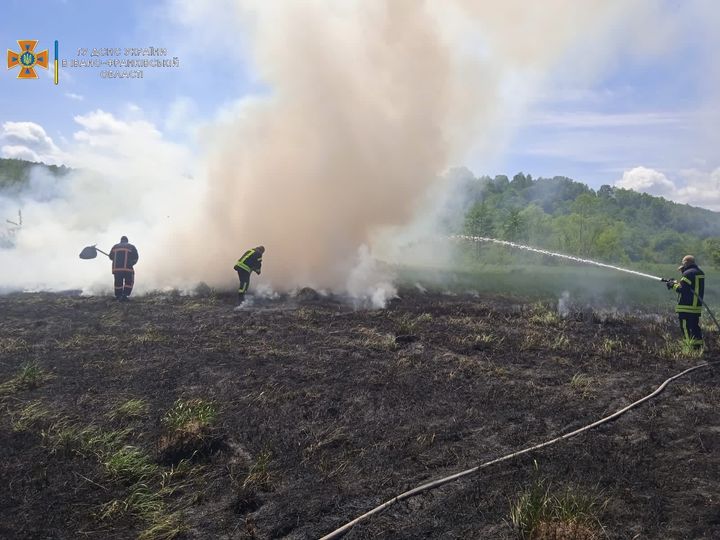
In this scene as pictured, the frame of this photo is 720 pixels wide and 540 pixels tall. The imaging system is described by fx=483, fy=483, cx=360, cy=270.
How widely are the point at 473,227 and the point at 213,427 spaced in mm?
45222

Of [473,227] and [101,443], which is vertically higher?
[473,227]

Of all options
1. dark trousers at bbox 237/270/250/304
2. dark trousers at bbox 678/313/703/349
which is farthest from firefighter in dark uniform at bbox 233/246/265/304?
dark trousers at bbox 678/313/703/349

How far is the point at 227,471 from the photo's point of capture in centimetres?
490

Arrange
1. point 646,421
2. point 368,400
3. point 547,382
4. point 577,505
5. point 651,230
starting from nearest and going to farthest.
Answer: point 577,505 < point 646,421 < point 368,400 < point 547,382 < point 651,230

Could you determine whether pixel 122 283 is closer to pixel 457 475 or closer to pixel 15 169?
pixel 457 475

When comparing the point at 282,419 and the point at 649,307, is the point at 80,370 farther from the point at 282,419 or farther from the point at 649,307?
the point at 649,307

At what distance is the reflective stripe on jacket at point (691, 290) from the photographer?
950cm

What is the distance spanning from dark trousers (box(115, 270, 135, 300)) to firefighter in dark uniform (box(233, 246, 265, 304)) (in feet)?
11.0

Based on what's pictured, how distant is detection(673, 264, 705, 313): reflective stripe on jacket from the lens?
9.50 metres

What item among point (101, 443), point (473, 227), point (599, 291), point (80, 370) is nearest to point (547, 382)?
point (101, 443)

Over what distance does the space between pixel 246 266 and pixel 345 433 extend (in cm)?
921

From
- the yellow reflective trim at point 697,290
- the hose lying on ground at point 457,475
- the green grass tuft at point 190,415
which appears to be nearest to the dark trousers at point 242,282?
the green grass tuft at point 190,415

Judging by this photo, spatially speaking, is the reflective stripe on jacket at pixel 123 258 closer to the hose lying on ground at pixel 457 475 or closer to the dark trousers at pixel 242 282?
the dark trousers at pixel 242 282

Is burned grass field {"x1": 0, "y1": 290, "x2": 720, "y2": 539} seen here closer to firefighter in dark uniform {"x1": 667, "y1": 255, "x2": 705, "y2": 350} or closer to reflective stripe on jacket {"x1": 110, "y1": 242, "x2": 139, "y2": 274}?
firefighter in dark uniform {"x1": 667, "y1": 255, "x2": 705, "y2": 350}
